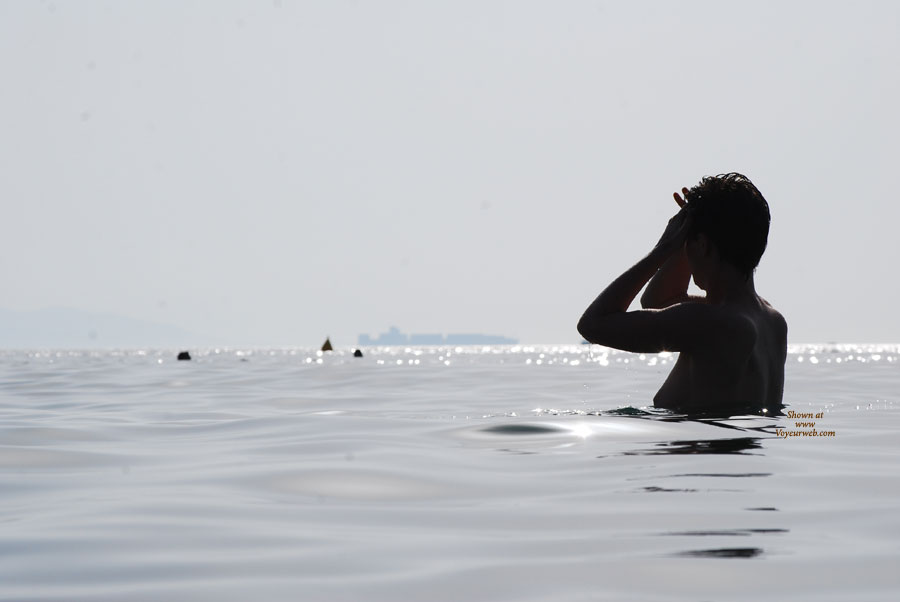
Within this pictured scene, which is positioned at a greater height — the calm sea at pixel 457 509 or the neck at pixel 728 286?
the neck at pixel 728 286

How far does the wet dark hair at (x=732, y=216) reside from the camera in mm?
6941

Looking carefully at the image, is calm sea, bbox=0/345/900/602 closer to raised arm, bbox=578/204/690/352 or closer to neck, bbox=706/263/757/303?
raised arm, bbox=578/204/690/352

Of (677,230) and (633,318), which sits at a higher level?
(677,230)

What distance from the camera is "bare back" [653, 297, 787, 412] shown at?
6934 millimetres

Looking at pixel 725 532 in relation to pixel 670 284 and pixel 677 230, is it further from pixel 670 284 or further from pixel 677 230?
pixel 670 284

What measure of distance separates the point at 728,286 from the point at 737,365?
55 cm

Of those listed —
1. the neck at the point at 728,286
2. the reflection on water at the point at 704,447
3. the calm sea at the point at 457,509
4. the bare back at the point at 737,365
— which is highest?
the neck at the point at 728,286

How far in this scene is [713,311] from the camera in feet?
22.7

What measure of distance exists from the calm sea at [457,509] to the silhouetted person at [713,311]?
307 mm

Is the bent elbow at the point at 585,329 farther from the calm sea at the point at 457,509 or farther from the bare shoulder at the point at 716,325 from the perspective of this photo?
the calm sea at the point at 457,509

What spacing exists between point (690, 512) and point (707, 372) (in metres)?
3.09

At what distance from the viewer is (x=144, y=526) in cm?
423

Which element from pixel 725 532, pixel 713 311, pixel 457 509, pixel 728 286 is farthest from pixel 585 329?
pixel 725 532

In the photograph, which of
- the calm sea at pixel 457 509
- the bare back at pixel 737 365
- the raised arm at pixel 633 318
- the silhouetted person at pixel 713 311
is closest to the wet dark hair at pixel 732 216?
the silhouetted person at pixel 713 311
